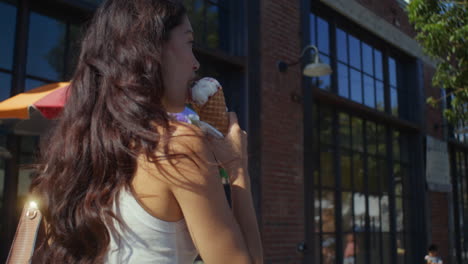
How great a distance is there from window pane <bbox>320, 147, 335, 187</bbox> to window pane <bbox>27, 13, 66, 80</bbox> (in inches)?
182

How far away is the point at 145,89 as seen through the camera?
47.3 inches

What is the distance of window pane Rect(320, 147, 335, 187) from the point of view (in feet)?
27.0

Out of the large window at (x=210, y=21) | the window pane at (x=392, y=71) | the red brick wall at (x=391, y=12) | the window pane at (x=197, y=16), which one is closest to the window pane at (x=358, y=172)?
the window pane at (x=392, y=71)

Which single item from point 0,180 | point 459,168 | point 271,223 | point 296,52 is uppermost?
point 296,52

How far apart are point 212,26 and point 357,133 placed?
3.99 meters

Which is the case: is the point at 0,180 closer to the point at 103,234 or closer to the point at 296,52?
the point at 103,234

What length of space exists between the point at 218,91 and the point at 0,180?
3717 millimetres

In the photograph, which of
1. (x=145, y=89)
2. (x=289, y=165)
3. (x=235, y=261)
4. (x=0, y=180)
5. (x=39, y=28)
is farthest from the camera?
(x=289, y=165)

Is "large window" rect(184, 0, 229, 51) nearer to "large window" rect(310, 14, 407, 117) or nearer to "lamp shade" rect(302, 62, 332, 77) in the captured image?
"lamp shade" rect(302, 62, 332, 77)

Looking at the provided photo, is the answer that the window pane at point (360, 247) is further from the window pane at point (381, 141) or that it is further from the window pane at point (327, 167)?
the window pane at point (381, 141)

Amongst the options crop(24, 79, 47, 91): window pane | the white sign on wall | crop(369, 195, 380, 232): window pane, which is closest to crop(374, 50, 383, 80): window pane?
the white sign on wall

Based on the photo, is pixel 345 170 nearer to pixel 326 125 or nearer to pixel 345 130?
pixel 345 130

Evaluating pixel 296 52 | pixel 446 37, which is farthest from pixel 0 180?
pixel 446 37

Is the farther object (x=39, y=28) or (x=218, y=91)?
(x=39, y=28)
